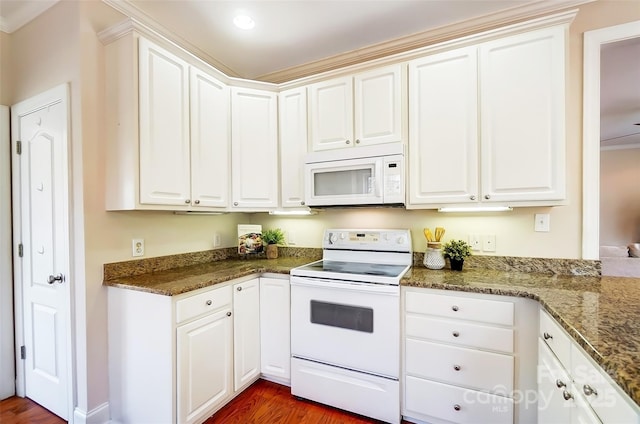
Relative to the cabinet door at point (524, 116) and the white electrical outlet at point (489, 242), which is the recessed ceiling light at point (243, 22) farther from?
the white electrical outlet at point (489, 242)

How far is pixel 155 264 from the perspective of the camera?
2059 millimetres

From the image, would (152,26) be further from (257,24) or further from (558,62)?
(558,62)

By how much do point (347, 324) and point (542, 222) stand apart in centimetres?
148

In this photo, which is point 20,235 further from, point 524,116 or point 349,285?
point 524,116

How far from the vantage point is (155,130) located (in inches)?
69.5

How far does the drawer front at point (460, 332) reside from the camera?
153 cm

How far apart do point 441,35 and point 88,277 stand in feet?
9.57

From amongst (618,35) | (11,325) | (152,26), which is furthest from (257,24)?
(11,325)

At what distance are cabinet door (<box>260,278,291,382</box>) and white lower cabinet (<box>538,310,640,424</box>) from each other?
1.48 metres

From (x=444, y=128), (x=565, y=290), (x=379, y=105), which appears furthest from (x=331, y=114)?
(x=565, y=290)

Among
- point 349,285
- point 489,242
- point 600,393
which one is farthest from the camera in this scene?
point 489,242

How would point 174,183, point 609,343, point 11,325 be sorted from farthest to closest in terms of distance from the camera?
point 11,325 < point 174,183 < point 609,343

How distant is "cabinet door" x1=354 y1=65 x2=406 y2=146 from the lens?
2014 millimetres

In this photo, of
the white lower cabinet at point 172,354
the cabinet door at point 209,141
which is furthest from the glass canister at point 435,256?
the cabinet door at point 209,141
